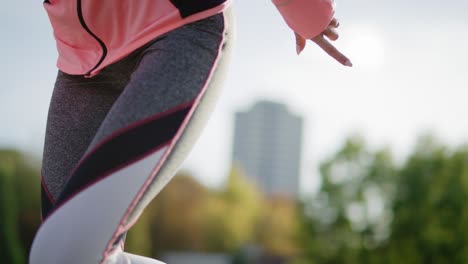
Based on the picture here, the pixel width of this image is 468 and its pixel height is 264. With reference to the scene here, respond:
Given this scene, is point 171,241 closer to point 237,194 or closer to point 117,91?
point 237,194

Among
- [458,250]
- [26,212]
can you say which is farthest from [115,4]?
[26,212]

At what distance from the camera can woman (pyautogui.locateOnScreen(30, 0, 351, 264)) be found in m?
1.23

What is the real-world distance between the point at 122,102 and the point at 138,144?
99 mm

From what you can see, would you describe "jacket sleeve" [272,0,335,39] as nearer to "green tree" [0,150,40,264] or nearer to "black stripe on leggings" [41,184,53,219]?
"black stripe on leggings" [41,184,53,219]

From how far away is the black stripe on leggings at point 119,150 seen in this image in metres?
1.25

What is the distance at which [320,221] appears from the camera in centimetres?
2572

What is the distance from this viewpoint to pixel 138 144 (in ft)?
4.16

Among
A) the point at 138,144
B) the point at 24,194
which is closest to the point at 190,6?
the point at 138,144

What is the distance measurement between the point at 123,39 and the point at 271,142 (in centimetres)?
11789

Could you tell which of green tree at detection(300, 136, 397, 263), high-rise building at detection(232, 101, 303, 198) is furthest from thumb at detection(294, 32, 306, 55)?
high-rise building at detection(232, 101, 303, 198)

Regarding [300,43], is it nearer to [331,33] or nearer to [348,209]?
[331,33]

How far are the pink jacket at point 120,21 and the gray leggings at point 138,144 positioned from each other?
0.09ft

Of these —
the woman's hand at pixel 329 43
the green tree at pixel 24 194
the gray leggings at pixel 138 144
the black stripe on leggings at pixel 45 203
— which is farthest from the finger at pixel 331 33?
the green tree at pixel 24 194

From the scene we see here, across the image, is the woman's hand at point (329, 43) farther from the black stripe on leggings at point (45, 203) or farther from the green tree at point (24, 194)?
the green tree at point (24, 194)
